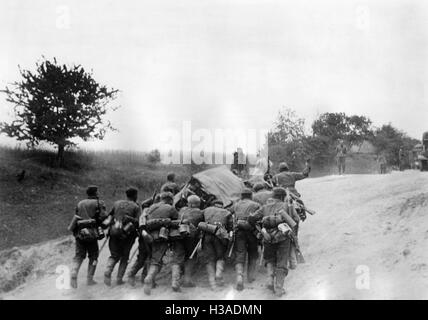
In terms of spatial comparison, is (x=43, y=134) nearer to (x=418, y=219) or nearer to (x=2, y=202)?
(x=2, y=202)

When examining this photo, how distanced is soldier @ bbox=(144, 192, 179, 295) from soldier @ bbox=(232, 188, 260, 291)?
128 centimetres

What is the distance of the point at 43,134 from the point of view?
2069cm

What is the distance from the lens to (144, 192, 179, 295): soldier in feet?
28.9

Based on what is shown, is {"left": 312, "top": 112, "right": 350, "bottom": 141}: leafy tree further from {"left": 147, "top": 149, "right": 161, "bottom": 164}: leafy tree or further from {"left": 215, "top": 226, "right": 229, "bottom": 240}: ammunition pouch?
{"left": 215, "top": 226, "right": 229, "bottom": 240}: ammunition pouch

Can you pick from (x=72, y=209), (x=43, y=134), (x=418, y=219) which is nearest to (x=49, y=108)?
(x=43, y=134)

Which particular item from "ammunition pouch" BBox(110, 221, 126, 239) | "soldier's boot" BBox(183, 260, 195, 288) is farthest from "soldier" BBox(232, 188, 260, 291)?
"ammunition pouch" BBox(110, 221, 126, 239)

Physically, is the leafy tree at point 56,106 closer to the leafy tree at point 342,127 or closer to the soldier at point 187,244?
the soldier at point 187,244

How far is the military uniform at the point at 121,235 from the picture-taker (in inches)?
366

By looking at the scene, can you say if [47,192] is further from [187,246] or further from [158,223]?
[187,246]

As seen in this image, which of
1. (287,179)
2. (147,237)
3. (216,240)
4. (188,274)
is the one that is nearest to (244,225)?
(216,240)

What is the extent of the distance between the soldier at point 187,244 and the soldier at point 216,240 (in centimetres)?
23

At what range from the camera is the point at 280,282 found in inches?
320

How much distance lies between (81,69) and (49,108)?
8.88 ft
